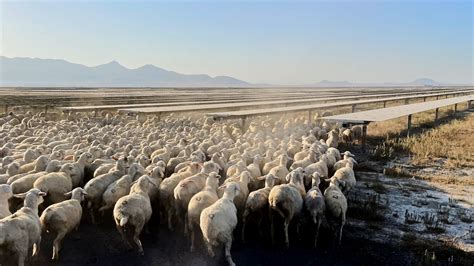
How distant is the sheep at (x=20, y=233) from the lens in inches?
253

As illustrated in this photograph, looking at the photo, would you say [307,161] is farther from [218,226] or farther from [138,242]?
[138,242]

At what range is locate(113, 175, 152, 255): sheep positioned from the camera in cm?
776

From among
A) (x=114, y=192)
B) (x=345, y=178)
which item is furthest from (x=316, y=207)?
(x=114, y=192)

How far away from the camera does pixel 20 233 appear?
6.57 m

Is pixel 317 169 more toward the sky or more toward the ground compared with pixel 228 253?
more toward the sky

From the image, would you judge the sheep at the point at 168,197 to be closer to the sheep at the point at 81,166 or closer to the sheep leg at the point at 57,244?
the sheep leg at the point at 57,244

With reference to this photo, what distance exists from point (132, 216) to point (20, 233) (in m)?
1.86

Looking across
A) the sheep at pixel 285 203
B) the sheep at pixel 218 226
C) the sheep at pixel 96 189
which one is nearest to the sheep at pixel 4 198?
the sheep at pixel 96 189

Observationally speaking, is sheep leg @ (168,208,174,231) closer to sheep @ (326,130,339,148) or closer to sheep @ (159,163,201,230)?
sheep @ (159,163,201,230)

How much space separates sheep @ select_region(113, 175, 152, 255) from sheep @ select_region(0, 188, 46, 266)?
1.33 meters

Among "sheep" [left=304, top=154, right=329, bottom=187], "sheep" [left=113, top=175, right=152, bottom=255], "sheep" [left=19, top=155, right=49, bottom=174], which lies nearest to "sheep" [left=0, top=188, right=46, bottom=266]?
"sheep" [left=113, top=175, right=152, bottom=255]

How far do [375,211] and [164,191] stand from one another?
4.89 m

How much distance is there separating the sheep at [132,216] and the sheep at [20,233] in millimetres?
1331

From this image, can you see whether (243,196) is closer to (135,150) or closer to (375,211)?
(375,211)
